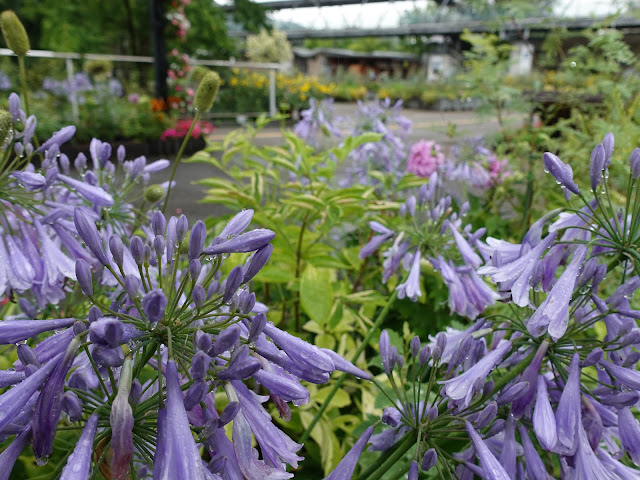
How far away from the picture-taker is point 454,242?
1.75 metres

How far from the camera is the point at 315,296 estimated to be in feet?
5.08

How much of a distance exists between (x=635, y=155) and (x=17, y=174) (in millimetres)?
1298

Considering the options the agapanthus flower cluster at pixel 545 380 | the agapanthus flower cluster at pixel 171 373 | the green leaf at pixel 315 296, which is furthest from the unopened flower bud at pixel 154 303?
the green leaf at pixel 315 296

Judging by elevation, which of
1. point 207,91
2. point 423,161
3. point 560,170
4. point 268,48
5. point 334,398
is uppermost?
point 268,48

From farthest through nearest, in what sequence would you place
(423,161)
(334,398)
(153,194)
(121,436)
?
(423,161), (334,398), (153,194), (121,436)

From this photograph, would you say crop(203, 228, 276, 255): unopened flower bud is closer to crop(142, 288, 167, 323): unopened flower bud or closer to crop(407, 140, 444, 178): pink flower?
crop(142, 288, 167, 323): unopened flower bud

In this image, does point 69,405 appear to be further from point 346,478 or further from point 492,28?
point 492,28

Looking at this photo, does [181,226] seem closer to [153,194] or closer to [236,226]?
[236,226]

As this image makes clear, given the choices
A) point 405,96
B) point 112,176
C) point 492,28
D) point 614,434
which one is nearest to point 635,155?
point 614,434

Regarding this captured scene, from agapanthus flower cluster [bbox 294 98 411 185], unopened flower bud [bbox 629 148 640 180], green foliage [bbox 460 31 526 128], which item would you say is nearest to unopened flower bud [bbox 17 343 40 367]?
unopened flower bud [bbox 629 148 640 180]

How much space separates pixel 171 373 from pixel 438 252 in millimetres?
1285

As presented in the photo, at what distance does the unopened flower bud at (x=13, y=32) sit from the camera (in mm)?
1244

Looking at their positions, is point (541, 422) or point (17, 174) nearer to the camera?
point (541, 422)

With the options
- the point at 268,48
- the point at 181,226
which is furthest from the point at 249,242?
the point at 268,48
